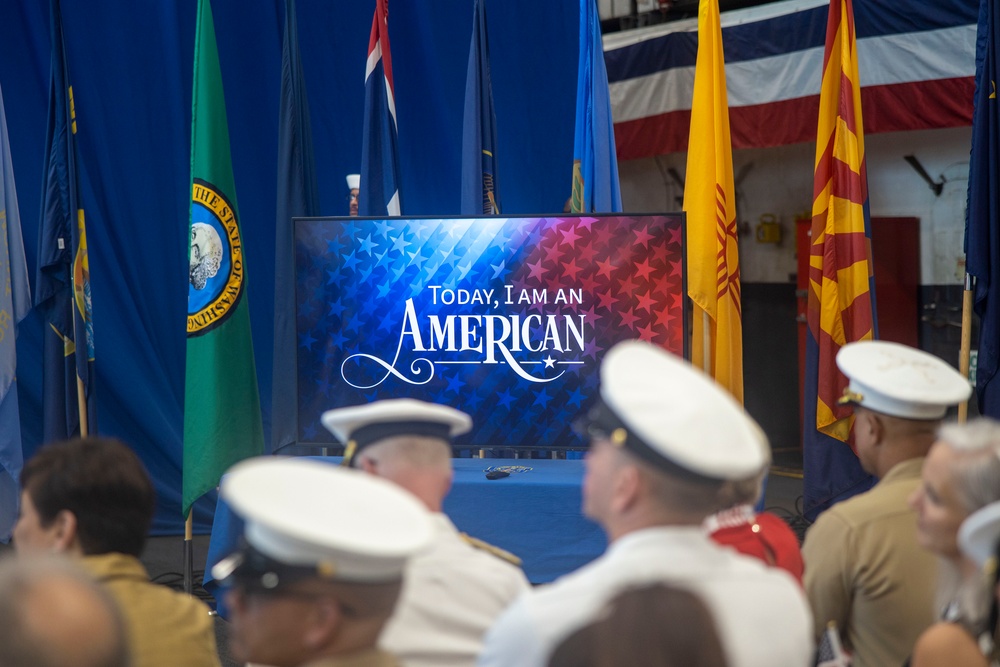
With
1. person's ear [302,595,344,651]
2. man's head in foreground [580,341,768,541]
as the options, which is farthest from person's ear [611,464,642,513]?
person's ear [302,595,344,651]

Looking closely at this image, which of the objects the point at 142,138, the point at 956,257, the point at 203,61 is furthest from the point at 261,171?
the point at 956,257

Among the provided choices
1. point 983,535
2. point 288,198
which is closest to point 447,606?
point 983,535

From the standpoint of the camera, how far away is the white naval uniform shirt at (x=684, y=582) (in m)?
1.41

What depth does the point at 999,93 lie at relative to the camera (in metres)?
4.20

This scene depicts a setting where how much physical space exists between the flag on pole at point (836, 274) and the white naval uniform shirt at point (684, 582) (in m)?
2.93

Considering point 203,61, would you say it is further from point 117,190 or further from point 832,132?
point 832,132

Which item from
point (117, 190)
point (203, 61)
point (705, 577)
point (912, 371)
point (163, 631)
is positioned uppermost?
point (203, 61)

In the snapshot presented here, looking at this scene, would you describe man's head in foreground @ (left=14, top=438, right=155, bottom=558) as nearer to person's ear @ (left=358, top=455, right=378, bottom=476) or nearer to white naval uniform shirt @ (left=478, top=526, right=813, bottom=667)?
person's ear @ (left=358, top=455, right=378, bottom=476)

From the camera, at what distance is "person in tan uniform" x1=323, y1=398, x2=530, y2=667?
5.94 feet

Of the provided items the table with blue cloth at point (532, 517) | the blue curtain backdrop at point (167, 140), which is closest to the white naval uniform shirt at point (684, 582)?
the table with blue cloth at point (532, 517)

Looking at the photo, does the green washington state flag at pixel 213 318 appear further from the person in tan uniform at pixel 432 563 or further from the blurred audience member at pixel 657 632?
the blurred audience member at pixel 657 632

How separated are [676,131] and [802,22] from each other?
1138 mm

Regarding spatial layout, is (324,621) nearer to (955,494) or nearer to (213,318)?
(955,494)

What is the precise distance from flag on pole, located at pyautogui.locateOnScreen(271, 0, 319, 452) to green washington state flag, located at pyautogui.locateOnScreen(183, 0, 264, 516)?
132 mm
